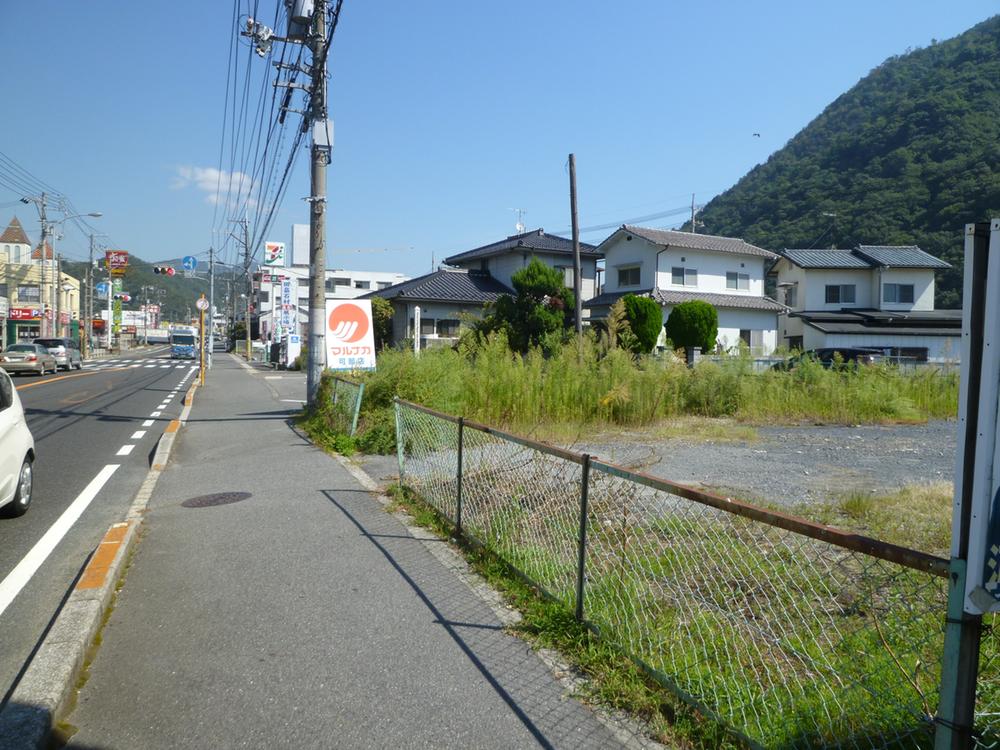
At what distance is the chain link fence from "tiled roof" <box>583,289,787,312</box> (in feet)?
93.3

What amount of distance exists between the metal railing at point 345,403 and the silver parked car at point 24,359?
22.3 m

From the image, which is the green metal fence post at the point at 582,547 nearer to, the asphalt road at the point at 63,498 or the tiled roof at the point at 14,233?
the asphalt road at the point at 63,498

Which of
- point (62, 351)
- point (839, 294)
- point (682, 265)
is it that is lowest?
point (62, 351)

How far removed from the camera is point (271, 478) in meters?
8.68

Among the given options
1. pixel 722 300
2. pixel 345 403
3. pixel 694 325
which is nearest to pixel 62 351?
pixel 345 403

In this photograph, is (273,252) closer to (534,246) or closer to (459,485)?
(534,246)

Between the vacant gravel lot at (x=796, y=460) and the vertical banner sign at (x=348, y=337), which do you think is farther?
the vertical banner sign at (x=348, y=337)

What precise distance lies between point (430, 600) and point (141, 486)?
551cm

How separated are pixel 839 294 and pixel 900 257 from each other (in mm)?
3601

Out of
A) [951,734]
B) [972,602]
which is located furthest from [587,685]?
[972,602]

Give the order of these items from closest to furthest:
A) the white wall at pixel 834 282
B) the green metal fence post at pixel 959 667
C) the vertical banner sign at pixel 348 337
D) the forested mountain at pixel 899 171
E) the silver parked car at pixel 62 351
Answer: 1. the green metal fence post at pixel 959 667
2. the vertical banner sign at pixel 348 337
3. the silver parked car at pixel 62 351
4. the white wall at pixel 834 282
5. the forested mountain at pixel 899 171

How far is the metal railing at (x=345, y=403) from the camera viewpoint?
11.0 metres

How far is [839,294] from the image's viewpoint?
39.9 meters

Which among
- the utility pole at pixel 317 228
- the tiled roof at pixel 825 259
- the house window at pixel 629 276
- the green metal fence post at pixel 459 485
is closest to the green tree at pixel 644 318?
the house window at pixel 629 276
